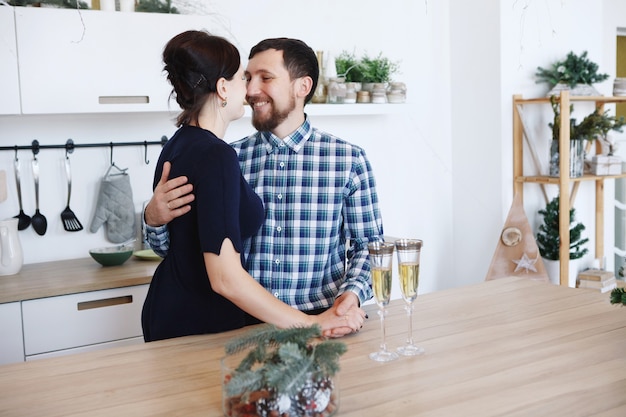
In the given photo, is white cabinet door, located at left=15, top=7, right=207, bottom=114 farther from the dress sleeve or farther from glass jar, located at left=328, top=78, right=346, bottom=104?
the dress sleeve

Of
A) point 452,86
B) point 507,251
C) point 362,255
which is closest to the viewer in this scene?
point 362,255

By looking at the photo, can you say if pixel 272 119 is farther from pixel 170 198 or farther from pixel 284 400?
pixel 284 400

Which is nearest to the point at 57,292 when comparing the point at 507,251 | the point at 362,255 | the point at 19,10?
the point at 19,10

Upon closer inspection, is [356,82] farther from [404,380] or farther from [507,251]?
[404,380]

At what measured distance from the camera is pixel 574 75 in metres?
4.12

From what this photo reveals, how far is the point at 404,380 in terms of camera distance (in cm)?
142

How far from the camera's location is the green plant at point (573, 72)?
13.5 feet

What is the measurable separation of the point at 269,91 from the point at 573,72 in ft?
8.32

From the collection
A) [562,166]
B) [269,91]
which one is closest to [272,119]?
[269,91]

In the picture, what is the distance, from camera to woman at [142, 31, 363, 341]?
1669 millimetres

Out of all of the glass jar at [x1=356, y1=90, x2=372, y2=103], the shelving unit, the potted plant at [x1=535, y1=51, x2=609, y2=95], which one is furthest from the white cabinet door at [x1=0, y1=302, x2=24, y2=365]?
the potted plant at [x1=535, y1=51, x2=609, y2=95]

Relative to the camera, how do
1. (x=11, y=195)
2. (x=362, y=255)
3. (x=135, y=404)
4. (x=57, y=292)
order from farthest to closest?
(x=11, y=195) → (x=57, y=292) → (x=362, y=255) → (x=135, y=404)

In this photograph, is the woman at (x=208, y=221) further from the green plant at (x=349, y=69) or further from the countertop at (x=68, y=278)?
the green plant at (x=349, y=69)

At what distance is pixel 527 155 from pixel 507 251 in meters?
0.61
